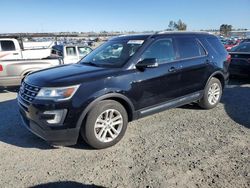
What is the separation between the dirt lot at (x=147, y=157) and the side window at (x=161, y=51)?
1.33m

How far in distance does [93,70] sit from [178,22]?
70901 mm

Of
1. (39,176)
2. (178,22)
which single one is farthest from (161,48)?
(178,22)

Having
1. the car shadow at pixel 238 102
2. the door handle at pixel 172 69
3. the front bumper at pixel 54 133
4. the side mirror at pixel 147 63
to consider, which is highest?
the side mirror at pixel 147 63

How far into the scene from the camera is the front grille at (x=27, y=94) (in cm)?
412

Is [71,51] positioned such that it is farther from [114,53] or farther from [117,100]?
[117,100]

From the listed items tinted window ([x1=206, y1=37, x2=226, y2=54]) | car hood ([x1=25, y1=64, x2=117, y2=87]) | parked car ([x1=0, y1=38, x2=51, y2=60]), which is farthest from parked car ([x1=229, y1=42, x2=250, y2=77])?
parked car ([x1=0, y1=38, x2=51, y2=60])

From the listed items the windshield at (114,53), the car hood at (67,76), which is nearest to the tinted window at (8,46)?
the windshield at (114,53)

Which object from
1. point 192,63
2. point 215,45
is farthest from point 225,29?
point 192,63

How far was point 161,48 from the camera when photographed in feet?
16.8

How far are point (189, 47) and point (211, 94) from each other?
1.34m

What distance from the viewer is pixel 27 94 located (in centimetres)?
431

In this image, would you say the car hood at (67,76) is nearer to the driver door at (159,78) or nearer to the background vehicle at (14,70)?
the driver door at (159,78)

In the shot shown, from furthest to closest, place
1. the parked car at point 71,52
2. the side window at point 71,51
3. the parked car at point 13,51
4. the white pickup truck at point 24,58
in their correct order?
the side window at point 71,51
the parked car at point 71,52
the parked car at point 13,51
the white pickup truck at point 24,58

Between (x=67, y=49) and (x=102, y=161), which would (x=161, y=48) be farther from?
(x=67, y=49)
